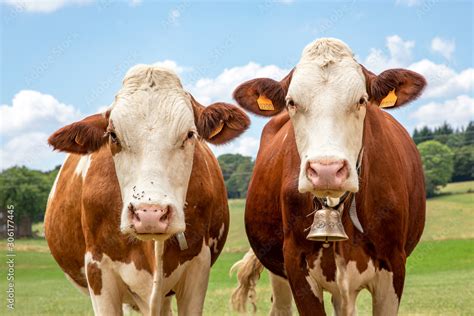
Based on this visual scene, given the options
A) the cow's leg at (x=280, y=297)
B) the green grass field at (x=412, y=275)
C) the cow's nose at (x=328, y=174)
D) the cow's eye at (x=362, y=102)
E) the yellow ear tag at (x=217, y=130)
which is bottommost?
the green grass field at (x=412, y=275)

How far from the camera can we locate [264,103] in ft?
23.9

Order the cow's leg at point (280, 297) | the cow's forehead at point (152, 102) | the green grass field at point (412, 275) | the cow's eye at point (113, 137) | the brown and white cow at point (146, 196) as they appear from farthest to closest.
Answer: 1. the green grass field at point (412, 275)
2. the cow's leg at point (280, 297)
3. the cow's eye at point (113, 137)
4. the cow's forehead at point (152, 102)
5. the brown and white cow at point (146, 196)

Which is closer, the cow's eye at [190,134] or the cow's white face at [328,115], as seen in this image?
the cow's white face at [328,115]

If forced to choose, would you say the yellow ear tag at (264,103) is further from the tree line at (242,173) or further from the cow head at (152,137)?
the tree line at (242,173)

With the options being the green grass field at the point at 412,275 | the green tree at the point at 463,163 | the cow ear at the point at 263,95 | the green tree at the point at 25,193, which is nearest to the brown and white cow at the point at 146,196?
the cow ear at the point at 263,95

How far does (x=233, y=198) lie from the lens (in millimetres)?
33969

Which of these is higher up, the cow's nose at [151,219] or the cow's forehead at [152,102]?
the cow's forehead at [152,102]

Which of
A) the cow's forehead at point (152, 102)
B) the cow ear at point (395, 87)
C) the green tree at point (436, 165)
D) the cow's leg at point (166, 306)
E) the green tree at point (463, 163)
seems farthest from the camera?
the green tree at point (463, 163)

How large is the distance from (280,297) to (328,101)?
420cm

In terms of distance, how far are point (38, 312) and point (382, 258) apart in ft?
47.9

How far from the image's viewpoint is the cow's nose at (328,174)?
5.91 metres

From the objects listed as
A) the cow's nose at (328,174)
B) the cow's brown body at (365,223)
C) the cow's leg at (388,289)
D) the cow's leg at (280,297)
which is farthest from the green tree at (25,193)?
the cow's nose at (328,174)

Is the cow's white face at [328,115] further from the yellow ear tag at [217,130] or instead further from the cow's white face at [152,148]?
the cow's white face at [152,148]

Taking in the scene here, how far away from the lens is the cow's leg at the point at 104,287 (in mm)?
7262
